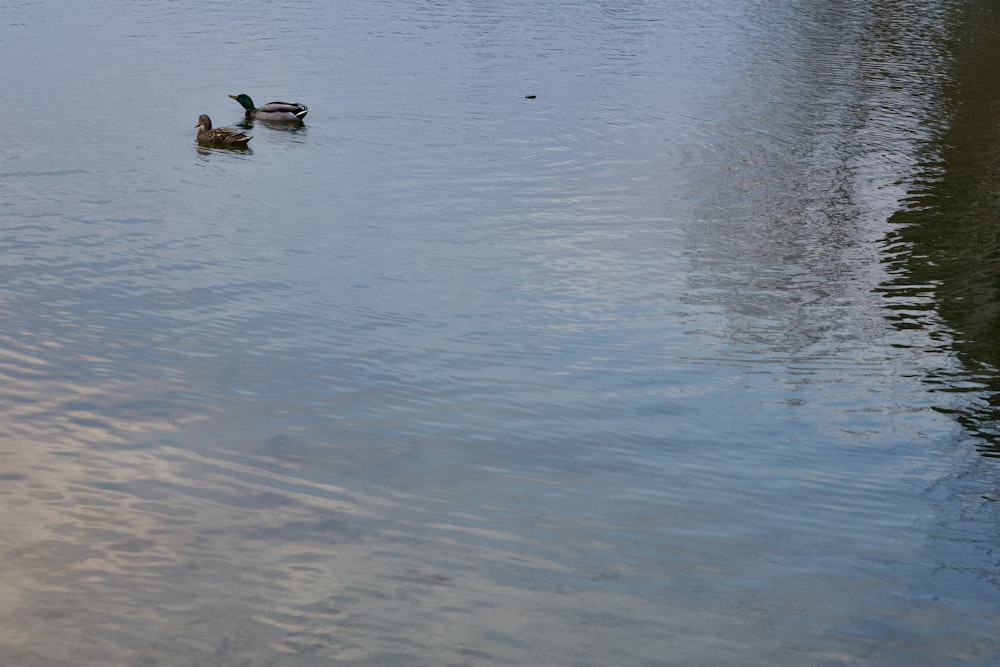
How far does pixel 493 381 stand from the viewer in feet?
26.9

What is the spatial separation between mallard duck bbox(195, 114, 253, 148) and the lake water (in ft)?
0.50

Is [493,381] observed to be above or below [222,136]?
below

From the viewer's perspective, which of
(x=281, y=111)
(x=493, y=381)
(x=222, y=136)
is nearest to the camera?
(x=493, y=381)

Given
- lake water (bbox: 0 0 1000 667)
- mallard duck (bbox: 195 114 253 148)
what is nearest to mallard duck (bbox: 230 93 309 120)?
lake water (bbox: 0 0 1000 667)

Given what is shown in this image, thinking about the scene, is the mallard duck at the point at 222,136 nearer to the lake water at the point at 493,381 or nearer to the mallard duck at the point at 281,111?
the lake water at the point at 493,381

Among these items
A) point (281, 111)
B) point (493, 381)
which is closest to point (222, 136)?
point (281, 111)

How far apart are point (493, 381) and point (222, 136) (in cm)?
791

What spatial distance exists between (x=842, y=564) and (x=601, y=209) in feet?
23.4

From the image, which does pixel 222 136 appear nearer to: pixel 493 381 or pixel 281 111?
pixel 281 111

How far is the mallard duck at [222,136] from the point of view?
1480 centimetres

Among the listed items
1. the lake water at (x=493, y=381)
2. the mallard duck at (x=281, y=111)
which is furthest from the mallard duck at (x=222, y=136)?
the mallard duck at (x=281, y=111)

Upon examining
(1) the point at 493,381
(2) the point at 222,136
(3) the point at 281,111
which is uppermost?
(3) the point at 281,111

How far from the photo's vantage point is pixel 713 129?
53.6 ft

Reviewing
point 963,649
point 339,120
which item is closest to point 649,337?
point 963,649
